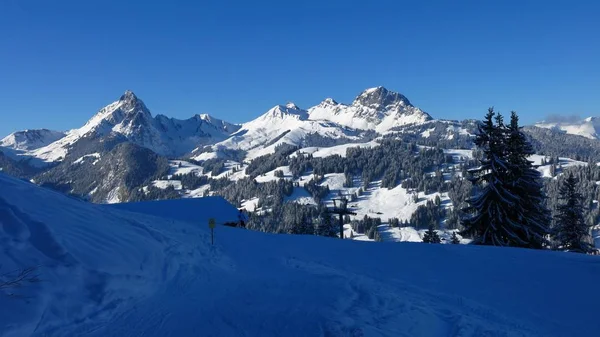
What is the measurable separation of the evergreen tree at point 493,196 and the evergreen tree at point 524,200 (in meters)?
0.37

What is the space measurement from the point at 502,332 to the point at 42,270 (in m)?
12.0

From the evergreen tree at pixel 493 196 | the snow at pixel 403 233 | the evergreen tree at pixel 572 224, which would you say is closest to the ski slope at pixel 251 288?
the evergreen tree at pixel 493 196

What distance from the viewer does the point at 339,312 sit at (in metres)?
9.54

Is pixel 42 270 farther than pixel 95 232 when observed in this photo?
No

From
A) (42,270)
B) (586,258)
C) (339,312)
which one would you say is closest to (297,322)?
(339,312)

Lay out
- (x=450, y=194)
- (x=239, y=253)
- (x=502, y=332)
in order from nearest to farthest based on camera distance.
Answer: (x=502, y=332) < (x=239, y=253) < (x=450, y=194)

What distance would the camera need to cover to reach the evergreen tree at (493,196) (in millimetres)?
24469

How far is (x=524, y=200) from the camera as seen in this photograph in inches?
979

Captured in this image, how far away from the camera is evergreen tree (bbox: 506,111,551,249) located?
24416 millimetres

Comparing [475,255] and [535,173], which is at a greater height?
[535,173]

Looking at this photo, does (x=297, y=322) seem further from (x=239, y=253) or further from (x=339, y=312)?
(x=239, y=253)

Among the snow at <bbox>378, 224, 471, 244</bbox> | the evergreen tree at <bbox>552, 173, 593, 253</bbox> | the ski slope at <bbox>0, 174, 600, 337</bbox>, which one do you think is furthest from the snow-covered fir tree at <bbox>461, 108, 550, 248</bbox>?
the snow at <bbox>378, 224, 471, 244</bbox>

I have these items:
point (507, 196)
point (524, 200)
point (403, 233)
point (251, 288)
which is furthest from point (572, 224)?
point (403, 233)

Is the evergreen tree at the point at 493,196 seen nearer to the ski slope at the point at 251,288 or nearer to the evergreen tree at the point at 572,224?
the ski slope at the point at 251,288
